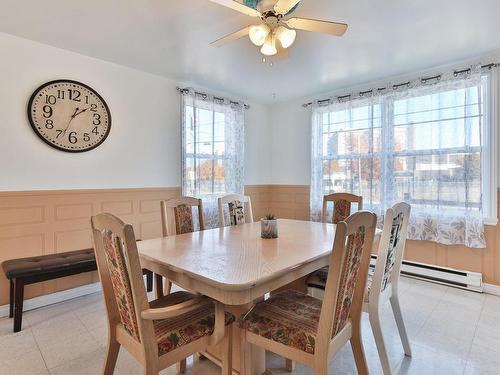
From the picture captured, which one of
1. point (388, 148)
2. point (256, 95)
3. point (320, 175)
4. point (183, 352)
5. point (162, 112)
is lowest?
point (183, 352)

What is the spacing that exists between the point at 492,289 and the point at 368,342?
1779 millimetres

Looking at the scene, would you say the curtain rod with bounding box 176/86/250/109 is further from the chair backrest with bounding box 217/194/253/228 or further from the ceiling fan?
the ceiling fan

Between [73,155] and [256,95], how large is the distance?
8.40ft

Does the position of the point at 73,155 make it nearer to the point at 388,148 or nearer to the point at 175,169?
the point at 175,169

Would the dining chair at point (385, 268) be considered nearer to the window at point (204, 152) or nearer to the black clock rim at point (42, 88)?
Result: the window at point (204, 152)

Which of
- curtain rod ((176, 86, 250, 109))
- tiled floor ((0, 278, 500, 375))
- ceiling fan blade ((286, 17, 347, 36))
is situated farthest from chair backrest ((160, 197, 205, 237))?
curtain rod ((176, 86, 250, 109))

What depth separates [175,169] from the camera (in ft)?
11.6

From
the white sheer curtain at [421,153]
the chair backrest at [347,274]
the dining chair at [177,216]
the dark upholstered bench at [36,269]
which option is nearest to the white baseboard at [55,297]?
the dark upholstered bench at [36,269]

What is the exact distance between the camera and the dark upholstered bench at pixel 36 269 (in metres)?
2.14

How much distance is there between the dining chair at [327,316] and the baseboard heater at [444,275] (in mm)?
1758

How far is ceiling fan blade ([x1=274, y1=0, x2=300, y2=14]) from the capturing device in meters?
1.54

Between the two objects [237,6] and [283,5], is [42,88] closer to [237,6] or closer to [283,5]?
[237,6]

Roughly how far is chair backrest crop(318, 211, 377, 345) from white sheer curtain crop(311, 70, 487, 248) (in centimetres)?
223

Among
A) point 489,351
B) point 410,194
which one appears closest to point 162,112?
point 410,194
